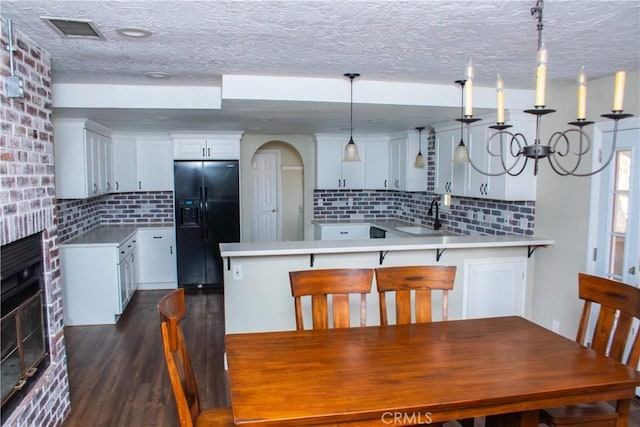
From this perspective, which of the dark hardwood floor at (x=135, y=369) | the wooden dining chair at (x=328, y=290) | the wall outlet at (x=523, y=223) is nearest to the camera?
the wooden dining chair at (x=328, y=290)

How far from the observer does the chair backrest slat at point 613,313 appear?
2240 millimetres

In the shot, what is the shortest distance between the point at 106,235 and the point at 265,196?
10.1 feet

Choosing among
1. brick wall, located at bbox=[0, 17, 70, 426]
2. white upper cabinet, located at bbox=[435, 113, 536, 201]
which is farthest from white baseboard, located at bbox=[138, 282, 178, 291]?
white upper cabinet, located at bbox=[435, 113, 536, 201]

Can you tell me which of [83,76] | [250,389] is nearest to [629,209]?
[250,389]

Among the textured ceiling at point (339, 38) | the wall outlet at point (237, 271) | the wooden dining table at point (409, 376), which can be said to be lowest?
the wooden dining table at point (409, 376)

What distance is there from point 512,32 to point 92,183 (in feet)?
14.8

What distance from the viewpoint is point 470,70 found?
1.78 meters

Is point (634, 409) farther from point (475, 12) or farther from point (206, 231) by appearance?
point (206, 231)

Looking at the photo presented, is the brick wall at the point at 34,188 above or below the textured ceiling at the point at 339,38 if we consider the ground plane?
below

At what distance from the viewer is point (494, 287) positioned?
→ 13.7ft

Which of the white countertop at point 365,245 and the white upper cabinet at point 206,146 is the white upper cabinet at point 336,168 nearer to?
the white upper cabinet at point 206,146

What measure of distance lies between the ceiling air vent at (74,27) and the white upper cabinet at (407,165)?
4.23 m

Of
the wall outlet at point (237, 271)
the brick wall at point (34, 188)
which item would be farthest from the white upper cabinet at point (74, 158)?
the wall outlet at point (237, 271)

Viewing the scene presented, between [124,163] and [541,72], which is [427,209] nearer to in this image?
[124,163]
